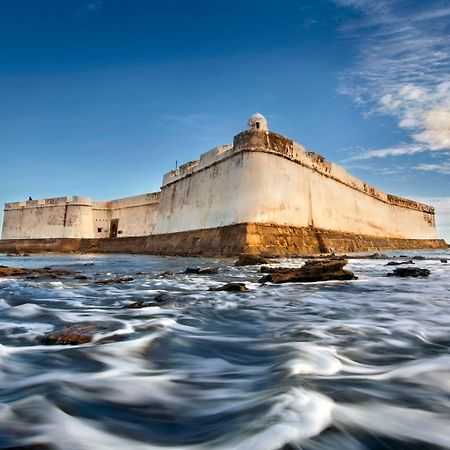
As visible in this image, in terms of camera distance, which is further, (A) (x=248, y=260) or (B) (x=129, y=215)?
(B) (x=129, y=215)

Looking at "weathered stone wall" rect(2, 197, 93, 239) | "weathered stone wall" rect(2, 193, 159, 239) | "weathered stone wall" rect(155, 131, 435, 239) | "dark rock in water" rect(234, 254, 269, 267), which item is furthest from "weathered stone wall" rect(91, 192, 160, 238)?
"dark rock in water" rect(234, 254, 269, 267)

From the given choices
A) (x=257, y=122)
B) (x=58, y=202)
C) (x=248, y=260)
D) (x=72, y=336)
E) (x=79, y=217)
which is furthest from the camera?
(x=58, y=202)

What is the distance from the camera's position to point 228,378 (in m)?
1.85

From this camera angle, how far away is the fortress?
1408cm

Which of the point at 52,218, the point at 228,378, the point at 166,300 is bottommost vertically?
the point at 228,378

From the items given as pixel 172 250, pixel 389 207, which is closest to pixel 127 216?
pixel 172 250

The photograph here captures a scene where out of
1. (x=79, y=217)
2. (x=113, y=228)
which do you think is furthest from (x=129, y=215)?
(x=79, y=217)

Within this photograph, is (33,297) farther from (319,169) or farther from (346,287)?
(319,169)

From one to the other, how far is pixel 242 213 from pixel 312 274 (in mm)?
8187

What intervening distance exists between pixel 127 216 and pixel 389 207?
64.8 feet

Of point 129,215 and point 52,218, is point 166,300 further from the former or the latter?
point 52,218

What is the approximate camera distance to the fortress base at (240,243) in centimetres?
1293

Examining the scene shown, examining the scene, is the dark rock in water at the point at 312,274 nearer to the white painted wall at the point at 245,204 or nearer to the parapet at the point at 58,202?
the white painted wall at the point at 245,204

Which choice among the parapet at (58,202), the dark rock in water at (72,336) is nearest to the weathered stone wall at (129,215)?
the parapet at (58,202)
